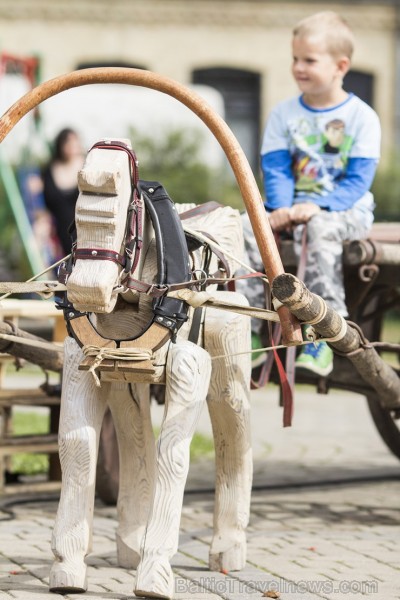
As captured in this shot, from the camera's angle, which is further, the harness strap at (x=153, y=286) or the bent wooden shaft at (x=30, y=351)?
the bent wooden shaft at (x=30, y=351)

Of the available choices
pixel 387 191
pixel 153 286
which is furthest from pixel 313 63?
pixel 387 191

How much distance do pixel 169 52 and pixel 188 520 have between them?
1846 centimetres

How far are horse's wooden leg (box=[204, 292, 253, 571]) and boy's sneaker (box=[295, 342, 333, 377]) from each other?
69 cm

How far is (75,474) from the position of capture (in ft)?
15.7

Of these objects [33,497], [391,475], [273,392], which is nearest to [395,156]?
[273,392]

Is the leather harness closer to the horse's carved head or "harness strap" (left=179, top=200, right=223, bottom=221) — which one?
the horse's carved head

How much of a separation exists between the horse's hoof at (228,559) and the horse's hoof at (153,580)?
717 millimetres

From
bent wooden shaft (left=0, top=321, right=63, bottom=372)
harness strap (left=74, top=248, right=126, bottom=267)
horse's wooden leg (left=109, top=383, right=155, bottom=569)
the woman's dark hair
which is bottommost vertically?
horse's wooden leg (left=109, top=383, right=155, bottom=569)

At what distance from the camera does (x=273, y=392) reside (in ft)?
42.7

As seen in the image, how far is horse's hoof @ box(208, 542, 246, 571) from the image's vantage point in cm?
527

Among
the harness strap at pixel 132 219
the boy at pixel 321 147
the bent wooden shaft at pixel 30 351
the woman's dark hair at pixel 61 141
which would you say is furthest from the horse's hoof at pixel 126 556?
the woman's dark hair at pixel 61 141

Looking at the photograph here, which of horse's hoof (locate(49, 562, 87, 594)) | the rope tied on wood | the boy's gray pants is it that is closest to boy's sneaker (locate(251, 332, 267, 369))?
the boy's gray pants

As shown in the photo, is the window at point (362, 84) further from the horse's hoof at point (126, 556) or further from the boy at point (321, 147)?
the horse's hoof at point (126, 556)

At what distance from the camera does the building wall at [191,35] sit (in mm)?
23641
